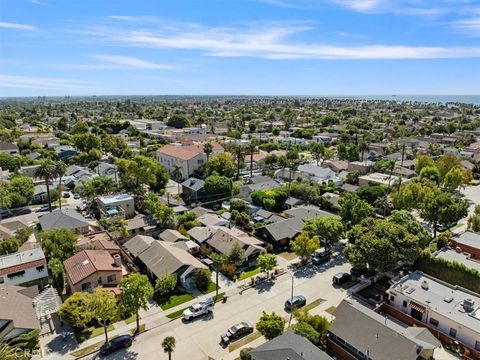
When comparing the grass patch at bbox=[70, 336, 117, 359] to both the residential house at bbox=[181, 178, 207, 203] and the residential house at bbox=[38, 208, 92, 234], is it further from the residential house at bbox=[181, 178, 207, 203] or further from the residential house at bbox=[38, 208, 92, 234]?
the residential house at bbox=[181, 178, 207, 203]

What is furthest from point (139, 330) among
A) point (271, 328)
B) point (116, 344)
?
point (271, 328)

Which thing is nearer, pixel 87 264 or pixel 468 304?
pixel 468 304

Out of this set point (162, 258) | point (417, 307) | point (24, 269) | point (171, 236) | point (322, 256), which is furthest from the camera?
point (171, 236)

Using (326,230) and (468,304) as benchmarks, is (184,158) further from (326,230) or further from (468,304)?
(468,304)

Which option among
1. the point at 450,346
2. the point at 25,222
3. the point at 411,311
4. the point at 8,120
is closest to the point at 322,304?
the point at 411,311

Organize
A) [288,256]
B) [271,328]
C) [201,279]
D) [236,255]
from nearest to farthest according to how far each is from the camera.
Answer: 1. [271,328]
2. [201,279]
3. [236,255]
4. [288,256]

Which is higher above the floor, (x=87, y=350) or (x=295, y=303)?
(x=295, y=303)

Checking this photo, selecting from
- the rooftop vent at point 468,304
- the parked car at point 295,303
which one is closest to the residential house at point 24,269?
the parked car at point 295,303

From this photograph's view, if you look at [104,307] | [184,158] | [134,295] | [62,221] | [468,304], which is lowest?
[62,221]
